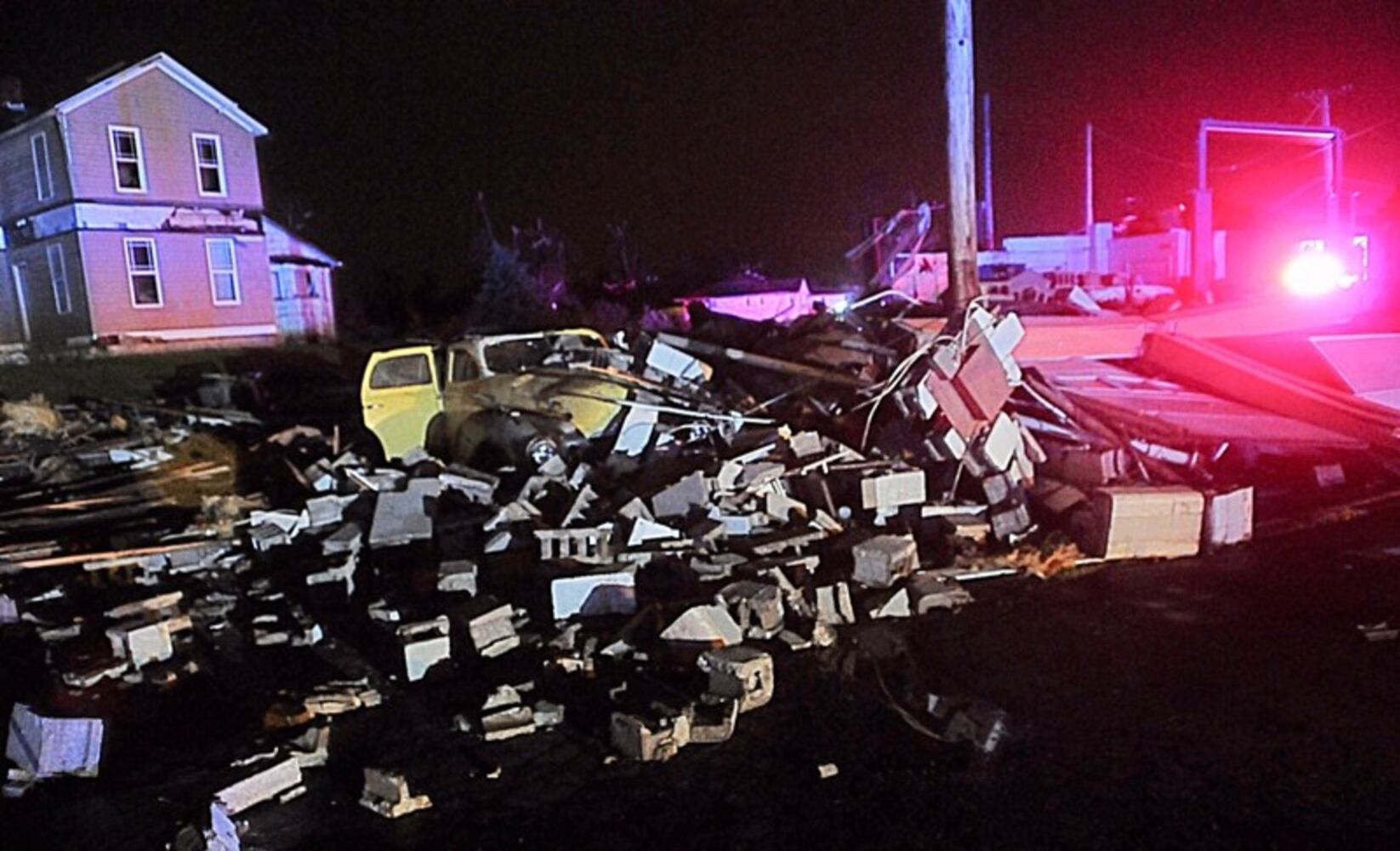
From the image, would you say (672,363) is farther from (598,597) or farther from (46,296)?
(46,296)

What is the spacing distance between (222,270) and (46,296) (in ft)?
15.1

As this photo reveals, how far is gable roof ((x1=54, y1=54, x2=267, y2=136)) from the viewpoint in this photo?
24406 millimetres

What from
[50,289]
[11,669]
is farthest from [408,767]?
[50,289]

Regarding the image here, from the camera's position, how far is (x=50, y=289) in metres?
26.4

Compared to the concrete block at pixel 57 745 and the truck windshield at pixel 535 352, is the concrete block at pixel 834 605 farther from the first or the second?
the truck windshield at pixel 535 352

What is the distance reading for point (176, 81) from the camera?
26.1 m

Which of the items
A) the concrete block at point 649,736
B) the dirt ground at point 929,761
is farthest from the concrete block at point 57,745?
the concrete block at point 649,736

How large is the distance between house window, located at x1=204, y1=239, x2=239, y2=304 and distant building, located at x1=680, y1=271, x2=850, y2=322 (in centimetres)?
1293

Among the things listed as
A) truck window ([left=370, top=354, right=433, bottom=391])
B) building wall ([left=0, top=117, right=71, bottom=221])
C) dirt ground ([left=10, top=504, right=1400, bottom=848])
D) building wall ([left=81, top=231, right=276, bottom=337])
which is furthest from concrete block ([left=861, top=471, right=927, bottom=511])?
building wall ([left=0, top=117, right=71, bottom=221])

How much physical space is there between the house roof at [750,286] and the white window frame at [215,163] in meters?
17.4

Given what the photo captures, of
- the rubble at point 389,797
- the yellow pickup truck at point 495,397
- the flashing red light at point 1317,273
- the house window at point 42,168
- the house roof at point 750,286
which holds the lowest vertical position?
the rubble at point 389,797

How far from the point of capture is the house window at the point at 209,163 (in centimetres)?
2689

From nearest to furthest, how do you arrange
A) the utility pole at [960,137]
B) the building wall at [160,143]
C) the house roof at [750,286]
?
the utility pole at [960,137], the building wall at [160,143], the house roof at [750,286]

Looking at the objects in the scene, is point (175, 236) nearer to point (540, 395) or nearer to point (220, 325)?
A: point (220, 325)
